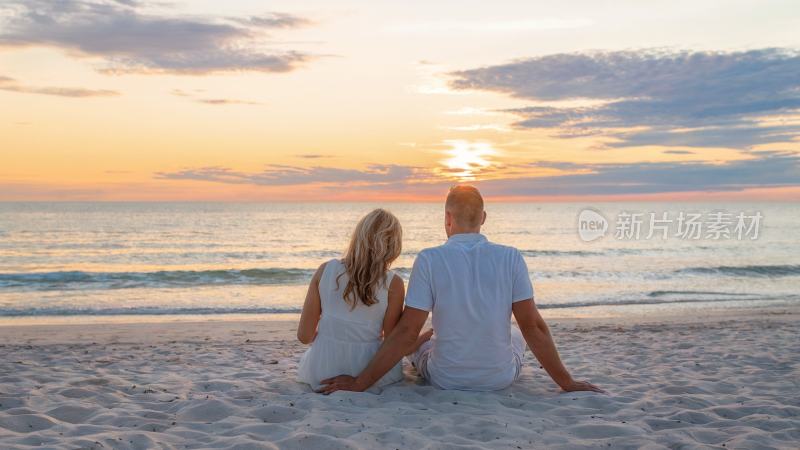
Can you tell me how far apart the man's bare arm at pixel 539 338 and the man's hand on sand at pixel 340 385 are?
1325 millimetres

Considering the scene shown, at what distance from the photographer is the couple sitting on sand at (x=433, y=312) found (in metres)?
4.50

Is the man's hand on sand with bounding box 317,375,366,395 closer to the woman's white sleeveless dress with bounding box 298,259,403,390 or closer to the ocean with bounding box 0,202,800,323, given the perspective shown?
the woman's white sleeveless dress with bounding box 298,259,403,390

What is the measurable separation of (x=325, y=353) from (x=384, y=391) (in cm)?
55

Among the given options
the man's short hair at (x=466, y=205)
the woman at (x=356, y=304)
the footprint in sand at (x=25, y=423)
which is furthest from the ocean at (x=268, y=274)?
the footprint in sand at (x=25, y=423)

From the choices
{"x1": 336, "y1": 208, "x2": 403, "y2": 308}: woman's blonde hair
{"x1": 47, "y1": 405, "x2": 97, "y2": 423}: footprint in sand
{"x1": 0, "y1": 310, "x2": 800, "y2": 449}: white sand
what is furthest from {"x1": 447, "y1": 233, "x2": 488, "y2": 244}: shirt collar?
{"x1": 47, "y1": 405, "x2": 97, "y2": 423}: footprint in sand

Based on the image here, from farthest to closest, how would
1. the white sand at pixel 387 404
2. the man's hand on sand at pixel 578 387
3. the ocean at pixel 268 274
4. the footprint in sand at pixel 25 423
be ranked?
the ocean at pixel 268 274, the man's hand on sand at pixel 578 387, the footprint in sand at pixel 25 423, the white sand at pixel 387 404

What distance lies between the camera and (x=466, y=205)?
14.7 ft

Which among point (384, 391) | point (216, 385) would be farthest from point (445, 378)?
point (216, 385)

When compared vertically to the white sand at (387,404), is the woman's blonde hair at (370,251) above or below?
above

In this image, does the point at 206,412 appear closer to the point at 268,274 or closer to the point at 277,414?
the point at 277,414

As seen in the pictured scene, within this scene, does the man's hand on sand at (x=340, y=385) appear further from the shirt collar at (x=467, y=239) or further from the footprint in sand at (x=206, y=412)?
the shirt collar at (x=467, y=239)

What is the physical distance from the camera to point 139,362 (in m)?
6.74

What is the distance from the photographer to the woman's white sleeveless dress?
479 cm

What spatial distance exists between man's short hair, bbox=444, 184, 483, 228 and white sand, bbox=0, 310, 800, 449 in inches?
51.8
